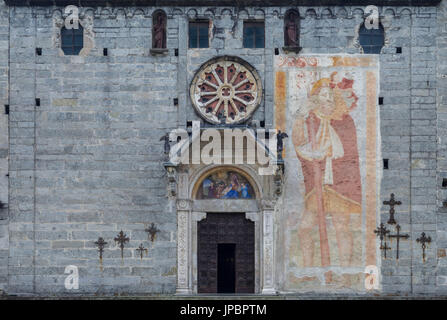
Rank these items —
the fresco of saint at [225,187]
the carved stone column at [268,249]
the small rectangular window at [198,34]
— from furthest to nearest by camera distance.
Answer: the small rectangular window at [198,34] → the fresco of saint at [225,187] → the carved stone column at [268,249]

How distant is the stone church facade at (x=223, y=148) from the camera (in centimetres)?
2753

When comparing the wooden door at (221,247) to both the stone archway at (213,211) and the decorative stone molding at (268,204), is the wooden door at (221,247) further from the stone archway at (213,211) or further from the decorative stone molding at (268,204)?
the decorative stone molding at (268,204)

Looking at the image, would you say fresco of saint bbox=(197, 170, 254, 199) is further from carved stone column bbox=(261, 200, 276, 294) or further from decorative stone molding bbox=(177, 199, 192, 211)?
carved stone column bbox=(261, 200, 276, 294)

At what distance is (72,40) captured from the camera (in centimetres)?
2825

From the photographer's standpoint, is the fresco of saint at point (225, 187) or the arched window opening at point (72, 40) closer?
the fresco of saint at point (225, 187)

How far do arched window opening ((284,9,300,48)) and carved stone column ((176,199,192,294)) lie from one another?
4912 mm

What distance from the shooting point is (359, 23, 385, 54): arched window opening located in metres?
28.0

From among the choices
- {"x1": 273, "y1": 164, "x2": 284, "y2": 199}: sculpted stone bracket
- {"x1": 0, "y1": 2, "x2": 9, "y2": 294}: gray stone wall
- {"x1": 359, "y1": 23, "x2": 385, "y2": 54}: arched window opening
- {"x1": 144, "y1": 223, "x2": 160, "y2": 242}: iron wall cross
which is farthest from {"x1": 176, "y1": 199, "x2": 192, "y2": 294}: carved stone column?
{"x1": 359, "y1": 23, "x2": 385, "y2": 54}: arched window opening

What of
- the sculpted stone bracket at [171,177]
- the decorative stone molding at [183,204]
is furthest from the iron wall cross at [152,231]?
the sculpted stone bracket at [171,177]

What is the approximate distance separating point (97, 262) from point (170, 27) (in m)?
6.40

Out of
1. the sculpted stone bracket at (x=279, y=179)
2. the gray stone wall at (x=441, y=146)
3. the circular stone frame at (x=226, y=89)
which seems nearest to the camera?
the sculpted stone bracket at (x=279, y=179)

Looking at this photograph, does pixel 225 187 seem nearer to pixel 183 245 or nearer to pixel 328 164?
pixel 183 245

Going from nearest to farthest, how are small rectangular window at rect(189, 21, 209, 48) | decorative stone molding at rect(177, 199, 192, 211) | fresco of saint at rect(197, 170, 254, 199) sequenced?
1. decorative stone molding at rect(177, 199, 192, 211)
2. fresco of saint at rect(197, 170, 254, 199)
3. small rectangular window at rect(189, 21, 209, 48)

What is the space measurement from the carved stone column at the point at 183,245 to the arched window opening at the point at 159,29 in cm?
414
